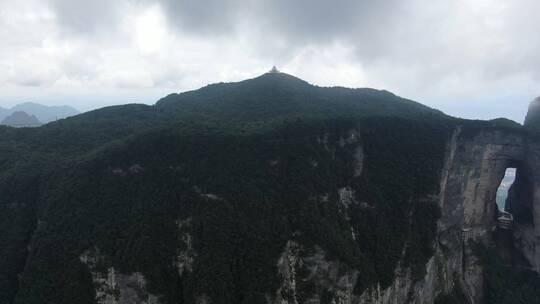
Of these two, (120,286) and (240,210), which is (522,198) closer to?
(240,210)

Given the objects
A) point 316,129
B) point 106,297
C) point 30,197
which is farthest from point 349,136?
point 30,197

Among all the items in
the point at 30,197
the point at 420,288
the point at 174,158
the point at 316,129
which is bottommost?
the point at 420,288

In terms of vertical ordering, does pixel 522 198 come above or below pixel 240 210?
below

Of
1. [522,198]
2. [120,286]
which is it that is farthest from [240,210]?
[522,198]

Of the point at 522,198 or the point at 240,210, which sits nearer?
the point at 240,210

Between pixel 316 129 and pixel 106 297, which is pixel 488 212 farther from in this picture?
pixel 106 297

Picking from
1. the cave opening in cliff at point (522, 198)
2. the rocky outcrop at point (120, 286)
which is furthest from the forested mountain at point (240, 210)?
the cave opening in cliff at point (522, 198)

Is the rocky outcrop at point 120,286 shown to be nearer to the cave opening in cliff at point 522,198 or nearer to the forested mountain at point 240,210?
the forested mountain at point 240,210

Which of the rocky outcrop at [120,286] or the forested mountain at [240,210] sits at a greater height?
the forested mountain at [240,210]

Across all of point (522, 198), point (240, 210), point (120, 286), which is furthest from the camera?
point (522, 198)
